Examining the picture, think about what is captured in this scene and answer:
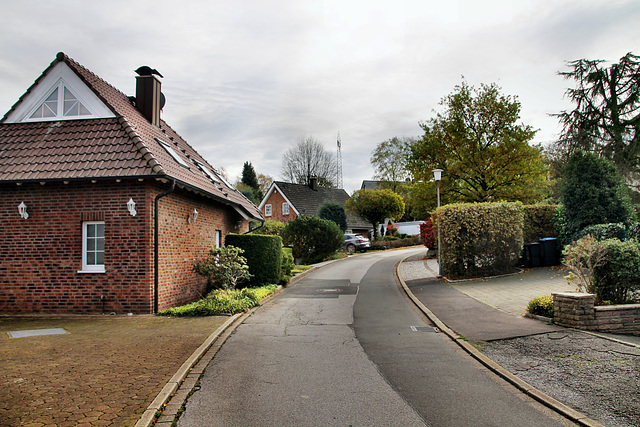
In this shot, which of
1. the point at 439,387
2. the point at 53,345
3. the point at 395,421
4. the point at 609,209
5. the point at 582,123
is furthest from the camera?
the point at 582,123

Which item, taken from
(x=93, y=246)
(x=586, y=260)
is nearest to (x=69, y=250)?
(x=93, y=246)

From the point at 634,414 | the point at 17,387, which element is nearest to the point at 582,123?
the point at 634,414

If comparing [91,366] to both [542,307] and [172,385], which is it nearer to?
[172,385]

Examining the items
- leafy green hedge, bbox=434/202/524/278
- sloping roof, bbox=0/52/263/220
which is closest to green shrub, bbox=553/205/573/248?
leafy green hedge, bbox=434/202/524/278

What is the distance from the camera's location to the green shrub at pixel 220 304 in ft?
35.1

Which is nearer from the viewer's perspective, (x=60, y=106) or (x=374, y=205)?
(x=60, y=106)

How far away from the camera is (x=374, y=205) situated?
45000 mm

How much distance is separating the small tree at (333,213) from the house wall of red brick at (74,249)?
32.5 meters

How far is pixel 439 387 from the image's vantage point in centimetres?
555

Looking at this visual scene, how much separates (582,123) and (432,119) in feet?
26.7

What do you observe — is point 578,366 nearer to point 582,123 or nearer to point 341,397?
point 341,397

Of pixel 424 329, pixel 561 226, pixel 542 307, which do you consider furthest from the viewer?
pixel 561 226

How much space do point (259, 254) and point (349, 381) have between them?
A: 1069cm

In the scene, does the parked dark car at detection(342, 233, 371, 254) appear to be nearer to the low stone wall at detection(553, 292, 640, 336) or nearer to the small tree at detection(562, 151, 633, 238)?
the small tree at detection(562, 151, 633, 238)
